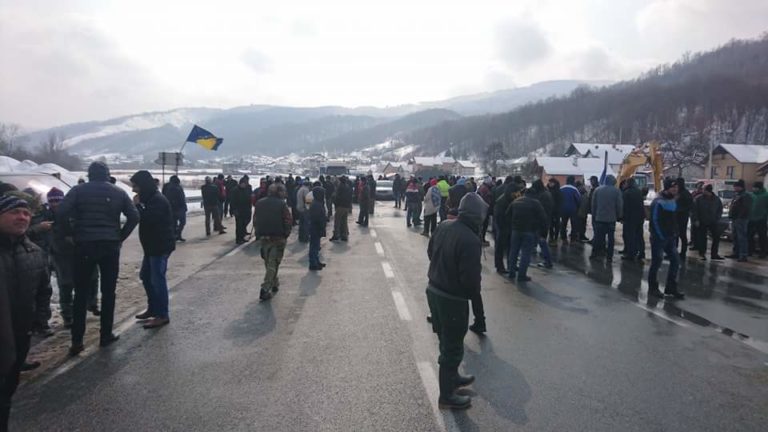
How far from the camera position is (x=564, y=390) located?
4.64 meters

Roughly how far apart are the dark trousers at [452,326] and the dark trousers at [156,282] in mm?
3922

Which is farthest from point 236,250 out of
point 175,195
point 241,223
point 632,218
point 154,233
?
point 632,218

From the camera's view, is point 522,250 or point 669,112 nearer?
point 522,250

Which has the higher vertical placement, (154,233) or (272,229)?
(154,233)

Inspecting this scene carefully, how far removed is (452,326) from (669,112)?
135790 mm

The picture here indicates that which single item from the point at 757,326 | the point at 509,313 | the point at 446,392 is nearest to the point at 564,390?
the point at 446,392

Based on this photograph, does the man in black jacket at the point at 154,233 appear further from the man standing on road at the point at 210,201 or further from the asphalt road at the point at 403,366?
the man standing on road at the point at 210,201

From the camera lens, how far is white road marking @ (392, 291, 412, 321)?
6.97 metres

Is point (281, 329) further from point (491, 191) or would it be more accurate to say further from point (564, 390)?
point (491, 191)

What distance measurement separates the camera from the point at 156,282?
256 inches

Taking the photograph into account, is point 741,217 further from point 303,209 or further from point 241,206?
point 241,206

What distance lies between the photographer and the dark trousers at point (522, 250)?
9.44m

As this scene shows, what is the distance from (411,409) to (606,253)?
954cm

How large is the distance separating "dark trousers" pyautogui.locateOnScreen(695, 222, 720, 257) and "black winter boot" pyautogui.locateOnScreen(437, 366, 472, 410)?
11.0m
